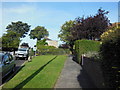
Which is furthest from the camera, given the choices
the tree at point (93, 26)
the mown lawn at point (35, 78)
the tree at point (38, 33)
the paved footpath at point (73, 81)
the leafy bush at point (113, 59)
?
the tree at point (38, 33)

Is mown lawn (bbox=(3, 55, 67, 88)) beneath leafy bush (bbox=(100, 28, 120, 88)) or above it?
beneath

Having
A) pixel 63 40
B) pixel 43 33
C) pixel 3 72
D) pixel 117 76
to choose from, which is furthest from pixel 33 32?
pixel 117 76

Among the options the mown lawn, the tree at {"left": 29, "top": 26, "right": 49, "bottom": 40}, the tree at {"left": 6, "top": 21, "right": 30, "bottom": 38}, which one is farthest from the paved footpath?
the tree at {"left": 6, "top": 21, "right": 30, "bottom": 38}

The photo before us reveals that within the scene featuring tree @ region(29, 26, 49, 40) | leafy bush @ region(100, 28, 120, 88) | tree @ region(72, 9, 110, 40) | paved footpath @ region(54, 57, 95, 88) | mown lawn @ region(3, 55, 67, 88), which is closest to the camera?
leafy bush @ region(100, 28, 120, 88)

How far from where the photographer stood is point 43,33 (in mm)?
81750

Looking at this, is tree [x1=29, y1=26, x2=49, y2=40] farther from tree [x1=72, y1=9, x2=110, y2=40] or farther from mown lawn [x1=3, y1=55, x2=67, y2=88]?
mown lawn [x1=3, y1=55, x2=67, y2=88]

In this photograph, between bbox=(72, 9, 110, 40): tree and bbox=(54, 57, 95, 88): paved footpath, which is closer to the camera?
bbox=(54, 57, 95, 88): paved footpath

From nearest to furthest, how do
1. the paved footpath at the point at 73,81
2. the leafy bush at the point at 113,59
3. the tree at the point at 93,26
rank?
the leafy bush at the point at 113,59 < the paved footpath at the point at 73,81 < the tree at the point at 93,26

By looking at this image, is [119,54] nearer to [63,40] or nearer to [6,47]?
[6,47]

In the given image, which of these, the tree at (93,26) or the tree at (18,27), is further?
the tree at (18,27)

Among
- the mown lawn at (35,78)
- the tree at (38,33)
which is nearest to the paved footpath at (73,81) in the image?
the mown lawn at (35,78)

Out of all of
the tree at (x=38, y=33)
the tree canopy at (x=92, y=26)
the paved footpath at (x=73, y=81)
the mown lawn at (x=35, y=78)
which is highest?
the tree at (x=38, y=33)

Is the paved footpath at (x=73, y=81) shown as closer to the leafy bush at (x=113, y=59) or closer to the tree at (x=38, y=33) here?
the leafy bush at (x=113, y=59)

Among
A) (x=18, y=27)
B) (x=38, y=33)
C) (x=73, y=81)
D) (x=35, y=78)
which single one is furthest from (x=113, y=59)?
(x=18, y=27)
